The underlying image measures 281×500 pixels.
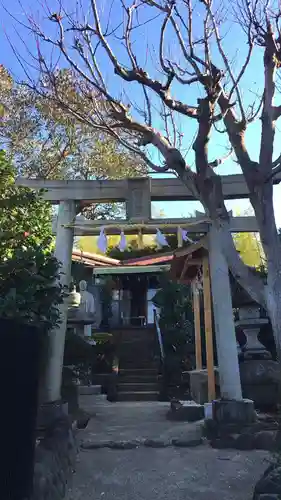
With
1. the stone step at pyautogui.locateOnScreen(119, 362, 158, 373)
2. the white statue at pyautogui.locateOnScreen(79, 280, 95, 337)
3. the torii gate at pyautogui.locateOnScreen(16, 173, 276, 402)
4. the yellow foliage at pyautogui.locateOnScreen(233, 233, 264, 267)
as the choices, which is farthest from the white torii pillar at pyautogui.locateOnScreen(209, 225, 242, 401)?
the yellow foliage at pyautogui.locateOnScreen(233, 233, 264, 267)

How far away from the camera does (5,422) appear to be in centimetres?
329

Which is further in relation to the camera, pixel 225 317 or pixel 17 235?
pixel 225 317

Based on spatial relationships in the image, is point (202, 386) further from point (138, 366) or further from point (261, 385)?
point (138, 366)

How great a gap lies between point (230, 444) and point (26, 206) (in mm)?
4257

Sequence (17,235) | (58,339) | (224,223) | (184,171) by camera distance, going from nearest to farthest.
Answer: (17,235), (224,223), (184,171), (58,339)

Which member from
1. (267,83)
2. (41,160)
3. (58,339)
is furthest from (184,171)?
(41,160)

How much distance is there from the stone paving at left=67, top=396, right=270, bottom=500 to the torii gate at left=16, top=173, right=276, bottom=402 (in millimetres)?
1416

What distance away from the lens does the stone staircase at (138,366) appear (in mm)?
13648

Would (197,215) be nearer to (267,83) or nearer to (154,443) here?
(267,83)

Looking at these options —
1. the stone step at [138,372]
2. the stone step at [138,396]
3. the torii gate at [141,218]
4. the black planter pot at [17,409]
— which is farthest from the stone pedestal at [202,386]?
the black planter pot at [17,409]

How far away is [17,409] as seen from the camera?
138 inches

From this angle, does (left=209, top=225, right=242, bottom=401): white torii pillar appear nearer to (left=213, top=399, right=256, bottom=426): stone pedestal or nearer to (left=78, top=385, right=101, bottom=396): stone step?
(left=213, top=399, right=256, bottom=426): stone pedestal

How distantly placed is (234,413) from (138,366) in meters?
9.25

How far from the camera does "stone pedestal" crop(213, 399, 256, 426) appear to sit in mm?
6945
